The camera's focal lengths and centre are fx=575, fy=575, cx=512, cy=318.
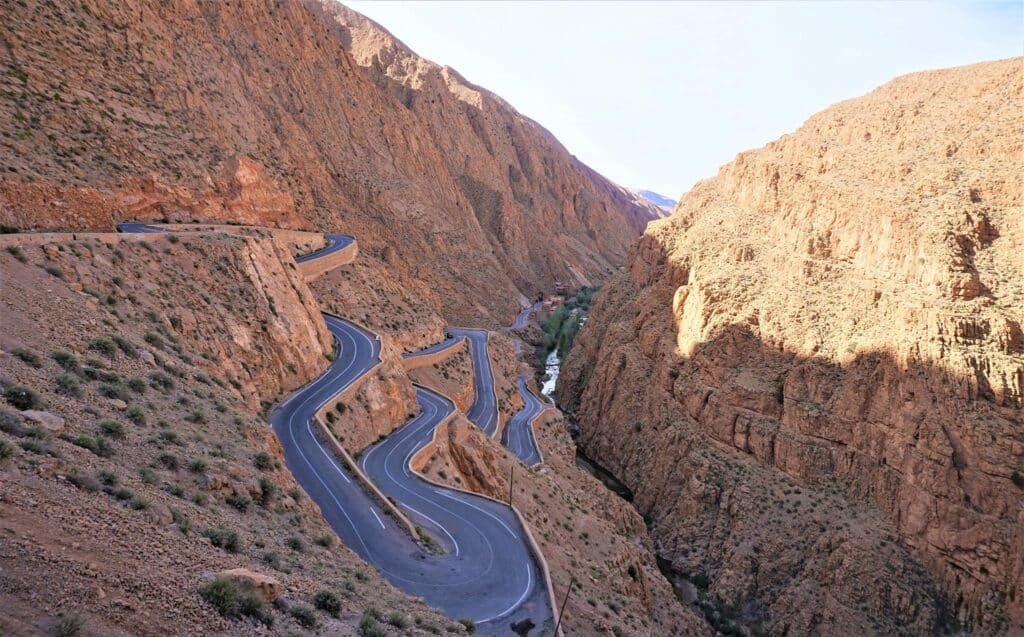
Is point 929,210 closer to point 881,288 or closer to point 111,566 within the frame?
point 881,288

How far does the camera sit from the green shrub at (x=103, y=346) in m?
13.2

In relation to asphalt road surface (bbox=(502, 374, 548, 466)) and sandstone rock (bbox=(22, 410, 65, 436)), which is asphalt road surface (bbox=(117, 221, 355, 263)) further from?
asphalt road surface (bbox=(502, 374, 548, 466))

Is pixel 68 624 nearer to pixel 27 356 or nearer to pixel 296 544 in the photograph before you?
pixel 296 544

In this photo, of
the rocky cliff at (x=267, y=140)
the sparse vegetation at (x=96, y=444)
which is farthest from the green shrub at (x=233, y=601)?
the rocky cliff at (x=267, y=140)

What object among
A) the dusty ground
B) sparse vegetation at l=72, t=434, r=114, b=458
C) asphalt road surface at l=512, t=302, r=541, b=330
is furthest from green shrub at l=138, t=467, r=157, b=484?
asphalt road surface at l=512, t=302, r=541, b=330

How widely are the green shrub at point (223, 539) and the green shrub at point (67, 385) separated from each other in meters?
4.23

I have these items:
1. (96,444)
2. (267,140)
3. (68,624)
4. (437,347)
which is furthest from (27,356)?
(267,140)

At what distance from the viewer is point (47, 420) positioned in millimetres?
9422

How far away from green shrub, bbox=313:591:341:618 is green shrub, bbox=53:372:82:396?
A: 620 centimetres

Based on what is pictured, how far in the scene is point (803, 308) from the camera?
3944cm

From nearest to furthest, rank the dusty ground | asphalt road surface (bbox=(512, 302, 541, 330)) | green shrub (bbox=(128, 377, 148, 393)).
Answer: the dusty ground < green shrub (bbox=(128, 377, 148, 393)) < asphalt road surface (bbox=(512, 302, 541, 330))

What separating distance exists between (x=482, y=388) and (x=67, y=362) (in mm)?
37211

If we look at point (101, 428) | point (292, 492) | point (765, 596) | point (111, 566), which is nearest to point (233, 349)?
point (292, 492)

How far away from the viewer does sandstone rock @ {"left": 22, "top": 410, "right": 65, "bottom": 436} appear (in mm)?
9188
